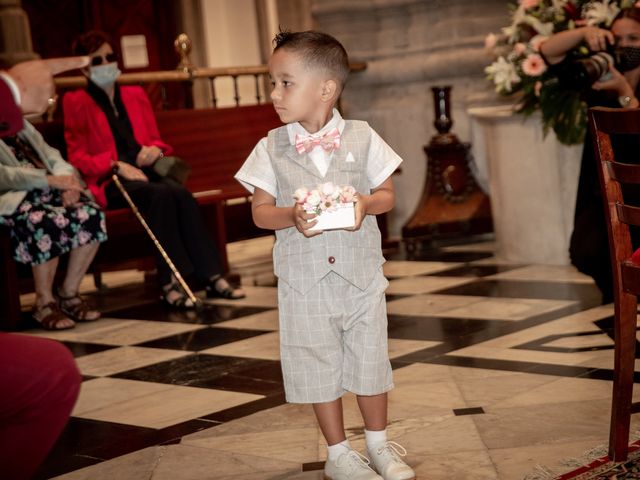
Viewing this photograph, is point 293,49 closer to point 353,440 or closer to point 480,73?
point 353,440

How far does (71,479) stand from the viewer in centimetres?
306

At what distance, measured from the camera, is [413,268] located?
658 centimetres

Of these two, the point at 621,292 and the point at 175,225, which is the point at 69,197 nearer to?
the point at 175,225

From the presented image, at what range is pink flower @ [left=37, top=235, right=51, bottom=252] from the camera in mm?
5465

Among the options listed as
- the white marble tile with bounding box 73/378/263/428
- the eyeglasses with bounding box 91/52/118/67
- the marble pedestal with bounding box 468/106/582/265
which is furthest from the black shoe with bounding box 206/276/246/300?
the white marble tile with bounding box 73/378/263/428

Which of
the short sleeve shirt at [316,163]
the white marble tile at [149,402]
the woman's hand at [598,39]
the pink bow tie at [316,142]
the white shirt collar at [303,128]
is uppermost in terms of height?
the woman's hand at [598,39]

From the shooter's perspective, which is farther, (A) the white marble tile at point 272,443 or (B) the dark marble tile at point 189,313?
(B) the dark marble tile at point 189,313

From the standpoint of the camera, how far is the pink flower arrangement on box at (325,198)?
2.54 m

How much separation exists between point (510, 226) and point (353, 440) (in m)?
3.51

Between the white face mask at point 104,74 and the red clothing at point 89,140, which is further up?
the white face mask at point 104,74

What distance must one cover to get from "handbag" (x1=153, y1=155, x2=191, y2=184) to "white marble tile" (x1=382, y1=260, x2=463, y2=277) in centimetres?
125

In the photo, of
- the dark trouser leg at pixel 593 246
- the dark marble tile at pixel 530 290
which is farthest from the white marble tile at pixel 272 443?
the dark marble tile at pixel 530 290

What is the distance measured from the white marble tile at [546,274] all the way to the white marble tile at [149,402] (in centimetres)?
232

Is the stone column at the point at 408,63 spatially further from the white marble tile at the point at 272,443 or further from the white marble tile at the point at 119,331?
the white marble tile at the point at 272,443
